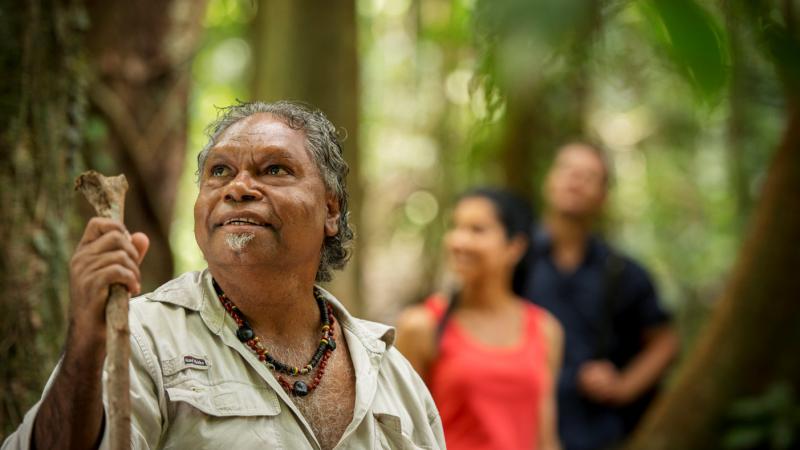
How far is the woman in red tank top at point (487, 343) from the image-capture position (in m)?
3.87

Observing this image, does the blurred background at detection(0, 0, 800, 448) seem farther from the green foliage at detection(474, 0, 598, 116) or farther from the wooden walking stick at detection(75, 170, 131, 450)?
the wooden walking stick at detection(75, 170, 131, 450)

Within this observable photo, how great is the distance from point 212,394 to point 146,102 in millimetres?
3304

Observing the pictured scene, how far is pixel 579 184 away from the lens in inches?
207

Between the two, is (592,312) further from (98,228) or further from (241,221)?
(98,228)

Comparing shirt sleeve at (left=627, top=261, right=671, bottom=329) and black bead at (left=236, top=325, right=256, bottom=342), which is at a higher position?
black bead at (left=236, top=325, right=256, bottom=342)

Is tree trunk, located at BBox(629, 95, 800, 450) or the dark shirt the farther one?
tree trunk, located at BBox(629, 95, 800, 450)

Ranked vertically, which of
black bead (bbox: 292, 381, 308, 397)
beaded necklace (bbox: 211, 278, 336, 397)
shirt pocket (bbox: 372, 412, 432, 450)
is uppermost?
beaded necklace (bbox: 211, 278, 336, 397)

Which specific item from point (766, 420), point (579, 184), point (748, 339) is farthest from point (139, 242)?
point (766, 420)

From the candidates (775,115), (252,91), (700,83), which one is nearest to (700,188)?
(775,115)

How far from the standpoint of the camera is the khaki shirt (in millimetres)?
1970

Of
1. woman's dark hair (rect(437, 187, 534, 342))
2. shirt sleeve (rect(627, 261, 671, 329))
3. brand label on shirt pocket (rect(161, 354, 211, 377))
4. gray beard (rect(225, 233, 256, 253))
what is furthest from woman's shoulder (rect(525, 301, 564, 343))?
brand label on shirt pocket (rect(161, 354, 211, 377))

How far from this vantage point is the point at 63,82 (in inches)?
127

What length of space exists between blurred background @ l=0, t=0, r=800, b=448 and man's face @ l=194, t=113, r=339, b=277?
1.41ft

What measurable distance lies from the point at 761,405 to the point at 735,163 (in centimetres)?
290
